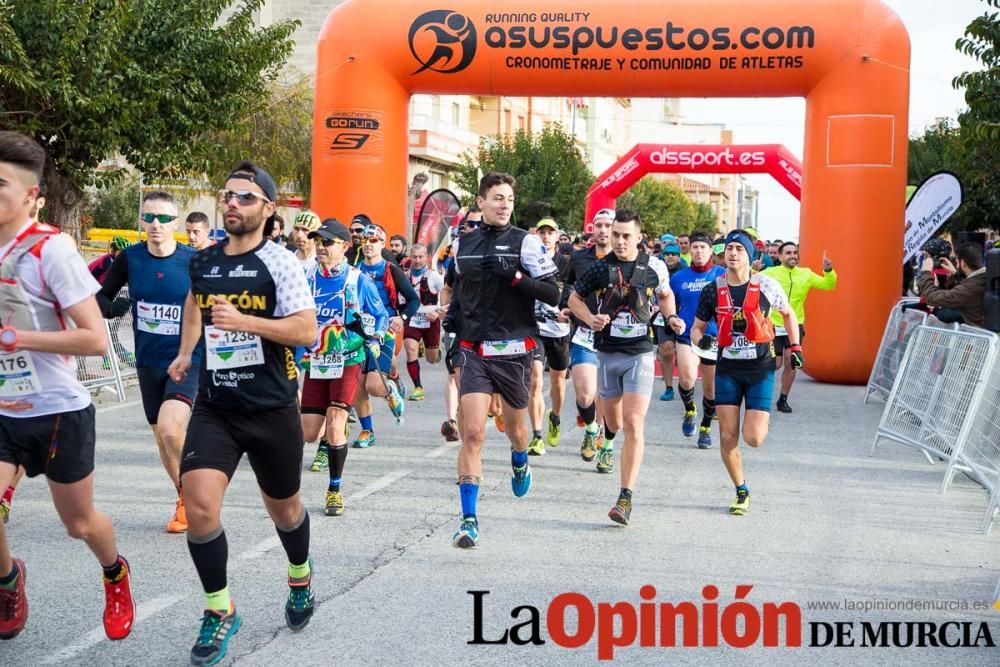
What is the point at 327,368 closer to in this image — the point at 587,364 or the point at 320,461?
the point at 320,461

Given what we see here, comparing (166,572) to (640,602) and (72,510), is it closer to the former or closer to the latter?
(72,510)

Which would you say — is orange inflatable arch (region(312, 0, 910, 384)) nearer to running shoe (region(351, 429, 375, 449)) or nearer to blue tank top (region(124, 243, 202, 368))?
running shoe (region(351, 429, 375, 449))

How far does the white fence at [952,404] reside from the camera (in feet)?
30.8

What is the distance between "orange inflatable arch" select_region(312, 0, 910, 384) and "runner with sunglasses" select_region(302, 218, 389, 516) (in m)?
9.14

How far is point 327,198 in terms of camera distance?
1850cm

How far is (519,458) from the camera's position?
26.0 feet

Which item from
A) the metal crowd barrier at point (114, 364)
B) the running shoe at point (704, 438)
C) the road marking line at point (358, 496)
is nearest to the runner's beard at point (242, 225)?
the road marking line at point (358, 496)

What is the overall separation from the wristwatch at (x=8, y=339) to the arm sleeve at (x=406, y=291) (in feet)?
20.5

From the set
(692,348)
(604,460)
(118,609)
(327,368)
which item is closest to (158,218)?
(327,368)

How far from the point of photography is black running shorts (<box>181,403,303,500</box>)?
501 centimetres

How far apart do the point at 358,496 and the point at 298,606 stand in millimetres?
3448

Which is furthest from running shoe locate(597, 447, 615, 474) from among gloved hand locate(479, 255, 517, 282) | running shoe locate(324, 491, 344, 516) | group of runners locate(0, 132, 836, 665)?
gloved hand locate(479, 255, 517, 282)

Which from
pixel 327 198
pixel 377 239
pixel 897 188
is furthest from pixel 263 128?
pixel 377 239

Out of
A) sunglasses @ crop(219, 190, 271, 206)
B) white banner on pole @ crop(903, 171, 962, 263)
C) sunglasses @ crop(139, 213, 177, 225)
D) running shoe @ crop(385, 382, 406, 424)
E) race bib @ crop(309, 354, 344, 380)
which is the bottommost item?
running shoe @ crop(385, 382, 406, 424)
